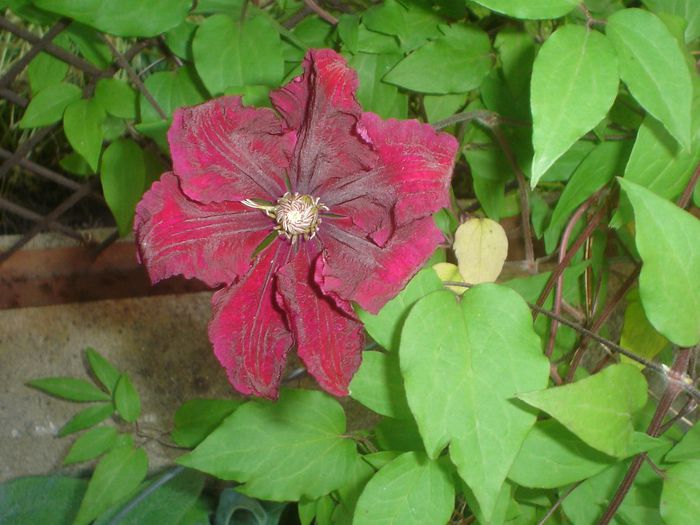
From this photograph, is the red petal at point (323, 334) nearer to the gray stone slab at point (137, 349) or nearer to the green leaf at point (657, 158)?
the green leaf at point (657, 158)

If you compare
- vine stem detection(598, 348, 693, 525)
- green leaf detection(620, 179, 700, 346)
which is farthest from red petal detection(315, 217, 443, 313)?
vine stem detection(598, 348, 693, 525)

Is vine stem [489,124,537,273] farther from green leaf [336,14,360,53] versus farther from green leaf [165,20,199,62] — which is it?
green leaf [165,20,199,62]

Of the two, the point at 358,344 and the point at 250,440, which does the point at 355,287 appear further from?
the point at 250,440

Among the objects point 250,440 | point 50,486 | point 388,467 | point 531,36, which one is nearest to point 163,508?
point 50,486

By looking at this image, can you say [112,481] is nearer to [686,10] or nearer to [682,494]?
[682,494]

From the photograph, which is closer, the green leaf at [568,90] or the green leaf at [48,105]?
the green leaf at [568,90]

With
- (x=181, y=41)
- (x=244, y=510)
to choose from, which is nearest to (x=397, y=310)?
(x=181, y=41)

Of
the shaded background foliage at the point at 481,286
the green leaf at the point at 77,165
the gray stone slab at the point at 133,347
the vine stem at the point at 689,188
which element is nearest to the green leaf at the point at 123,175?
the shaded background foliage at the point at 481,286
